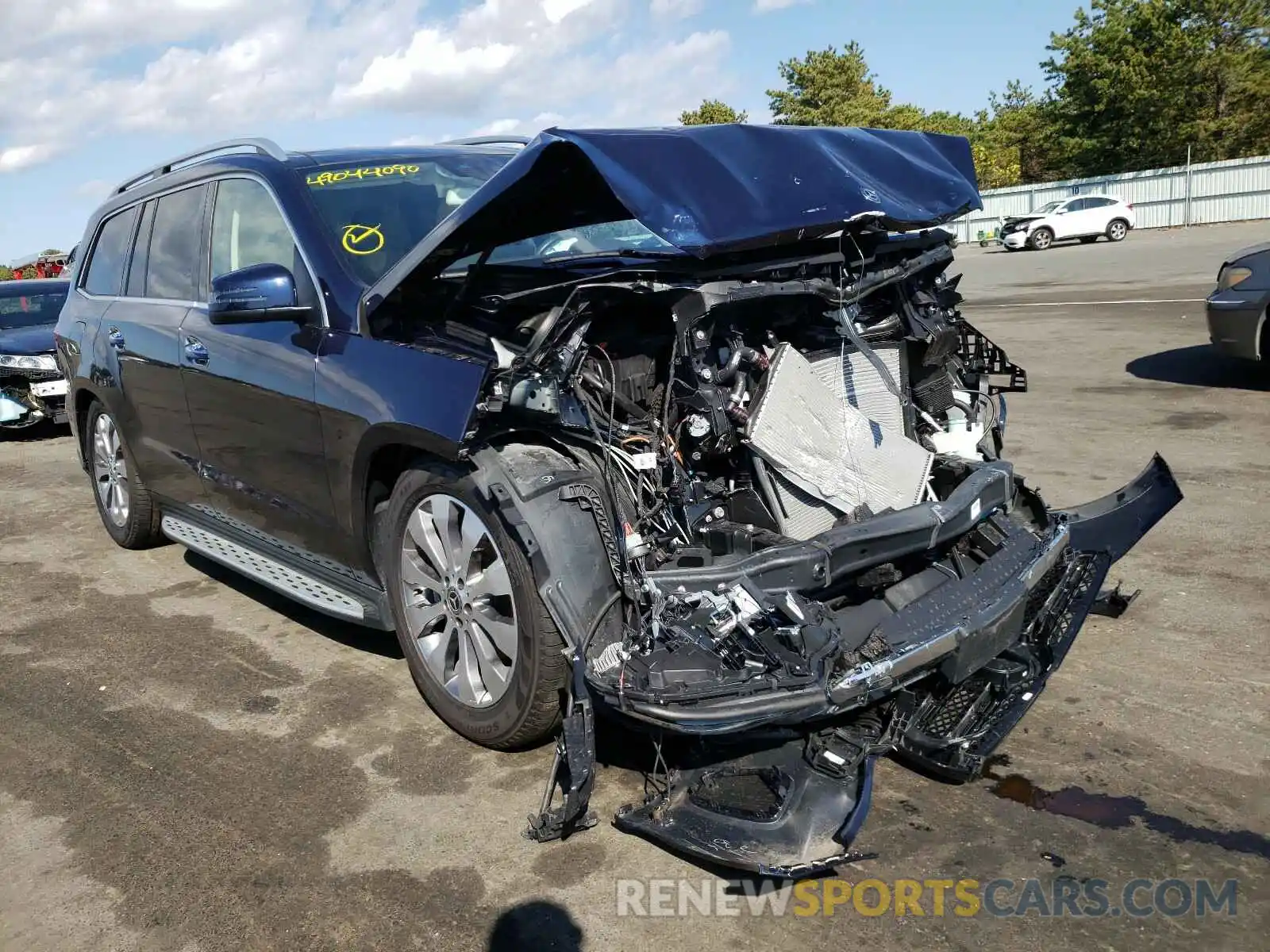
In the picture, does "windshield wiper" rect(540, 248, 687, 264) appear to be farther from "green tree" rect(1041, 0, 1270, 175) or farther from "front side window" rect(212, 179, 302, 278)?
"green tree" rect(1041, 0, 1270, 175)

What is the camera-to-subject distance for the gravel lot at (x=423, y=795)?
275cm

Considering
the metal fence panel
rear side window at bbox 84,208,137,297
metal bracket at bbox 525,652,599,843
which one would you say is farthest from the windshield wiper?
the metal fence panel

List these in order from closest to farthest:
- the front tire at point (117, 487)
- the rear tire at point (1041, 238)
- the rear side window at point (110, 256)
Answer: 1. the rear side window at point (110, 256)
2. the front tire at point (117, 487)
3. the rear tire at point (1041, 238)

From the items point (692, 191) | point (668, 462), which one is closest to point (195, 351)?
point (668, 462)

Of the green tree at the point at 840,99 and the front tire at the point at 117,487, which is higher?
the green tree at the point at 840,99

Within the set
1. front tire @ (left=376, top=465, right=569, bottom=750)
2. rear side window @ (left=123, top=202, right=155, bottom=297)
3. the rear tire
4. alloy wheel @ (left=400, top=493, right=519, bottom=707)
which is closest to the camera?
front tire @ (left=376, top=465, right=569, bottom=750)

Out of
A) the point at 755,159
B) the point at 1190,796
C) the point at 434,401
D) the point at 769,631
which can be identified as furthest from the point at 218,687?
the point at 1190,796

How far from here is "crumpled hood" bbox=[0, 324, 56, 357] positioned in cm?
1098

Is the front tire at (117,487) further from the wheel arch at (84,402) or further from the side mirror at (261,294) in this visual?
the side mirror at (261,294)

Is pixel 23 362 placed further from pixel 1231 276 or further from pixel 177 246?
pixel 1231 276

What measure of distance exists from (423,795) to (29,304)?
11.2 metres

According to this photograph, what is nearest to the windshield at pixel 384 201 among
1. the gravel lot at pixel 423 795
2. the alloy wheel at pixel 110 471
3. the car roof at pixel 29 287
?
the gravel lot at pixel 423 795

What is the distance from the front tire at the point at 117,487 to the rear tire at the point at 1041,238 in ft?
97.8

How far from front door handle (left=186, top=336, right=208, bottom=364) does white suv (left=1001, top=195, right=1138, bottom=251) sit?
30311 mm
